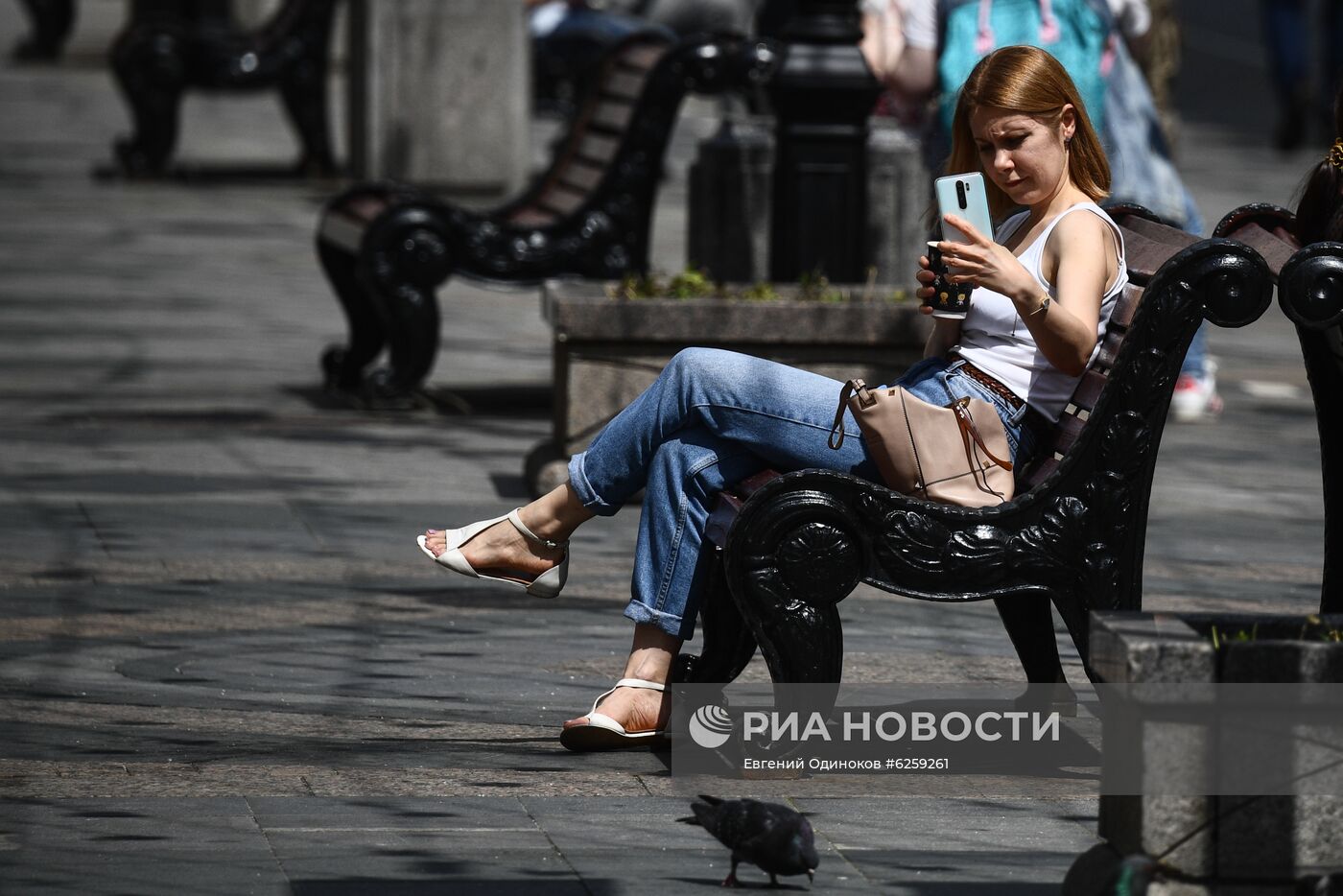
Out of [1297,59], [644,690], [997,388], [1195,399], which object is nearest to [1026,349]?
[997,388]

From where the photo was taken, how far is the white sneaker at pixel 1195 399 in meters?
10.1

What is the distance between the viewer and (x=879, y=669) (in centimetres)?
588

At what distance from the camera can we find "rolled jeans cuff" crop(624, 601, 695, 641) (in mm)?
4992

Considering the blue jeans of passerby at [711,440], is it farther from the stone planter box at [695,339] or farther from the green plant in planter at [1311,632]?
the stone planter box at [695,339]

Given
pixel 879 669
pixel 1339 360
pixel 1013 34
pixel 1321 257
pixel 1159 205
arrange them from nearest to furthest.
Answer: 1. pixel 1321 257
2. pixel 1339 360
3. pixel 879 669
4. pixel 1013 34
5. pixel 1159 205

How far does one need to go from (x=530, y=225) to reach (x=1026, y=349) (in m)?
5.09

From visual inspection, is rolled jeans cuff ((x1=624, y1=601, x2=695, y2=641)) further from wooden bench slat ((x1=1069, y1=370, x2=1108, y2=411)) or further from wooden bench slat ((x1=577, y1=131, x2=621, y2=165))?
wooden bench slat ((x1=577, y1=131, x2=621, y2=165))

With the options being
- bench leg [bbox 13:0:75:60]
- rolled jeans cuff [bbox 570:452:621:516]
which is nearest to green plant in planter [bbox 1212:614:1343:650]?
rolled jeans cuff [bbox 570:452:621:516]

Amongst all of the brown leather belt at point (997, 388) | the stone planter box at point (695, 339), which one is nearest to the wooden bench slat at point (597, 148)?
the stone planter box at point (695, 339)

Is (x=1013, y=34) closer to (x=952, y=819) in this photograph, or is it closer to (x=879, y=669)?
(x=879, y=669)

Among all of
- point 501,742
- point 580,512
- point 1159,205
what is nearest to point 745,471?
point 580,512

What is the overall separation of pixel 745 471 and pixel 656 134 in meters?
5.29

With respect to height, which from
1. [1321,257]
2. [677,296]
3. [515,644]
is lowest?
[515,644]

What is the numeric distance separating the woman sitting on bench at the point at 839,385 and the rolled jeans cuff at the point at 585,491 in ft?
0.04
